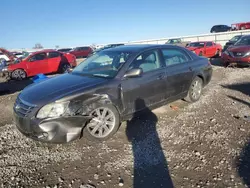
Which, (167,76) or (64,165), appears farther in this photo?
(167,76)

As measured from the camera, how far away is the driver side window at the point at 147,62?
4098 mm

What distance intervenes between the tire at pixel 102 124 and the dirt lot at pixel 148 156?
0.48 feet

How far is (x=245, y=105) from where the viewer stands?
5.20 meters

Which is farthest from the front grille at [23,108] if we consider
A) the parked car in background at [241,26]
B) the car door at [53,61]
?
the parked car in background at [241,26]

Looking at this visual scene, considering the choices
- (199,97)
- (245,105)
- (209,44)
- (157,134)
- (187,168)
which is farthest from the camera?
(209,44)

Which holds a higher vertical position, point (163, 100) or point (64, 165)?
point (163, 100)

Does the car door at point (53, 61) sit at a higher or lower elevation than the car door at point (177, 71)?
higher

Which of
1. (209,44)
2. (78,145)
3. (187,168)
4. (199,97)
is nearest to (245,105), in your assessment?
(199,97)

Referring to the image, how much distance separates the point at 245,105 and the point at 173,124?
2224mm

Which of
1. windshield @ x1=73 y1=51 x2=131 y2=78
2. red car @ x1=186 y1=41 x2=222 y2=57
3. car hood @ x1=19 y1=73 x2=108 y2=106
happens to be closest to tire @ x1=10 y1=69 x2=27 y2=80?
windshield @ x1=73 y1=51 x2=131 y2=78

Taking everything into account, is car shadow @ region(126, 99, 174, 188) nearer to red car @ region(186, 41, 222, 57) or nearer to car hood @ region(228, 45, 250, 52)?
car hood @ region(228, 45, 250, 52)

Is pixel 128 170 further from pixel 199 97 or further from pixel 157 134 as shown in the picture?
pixel 199 97

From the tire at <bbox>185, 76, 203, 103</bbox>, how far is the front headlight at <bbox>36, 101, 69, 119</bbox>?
3.35m

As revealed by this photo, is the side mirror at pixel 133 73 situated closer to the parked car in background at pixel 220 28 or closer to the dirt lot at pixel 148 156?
the dirt lot at pixel 148 156
